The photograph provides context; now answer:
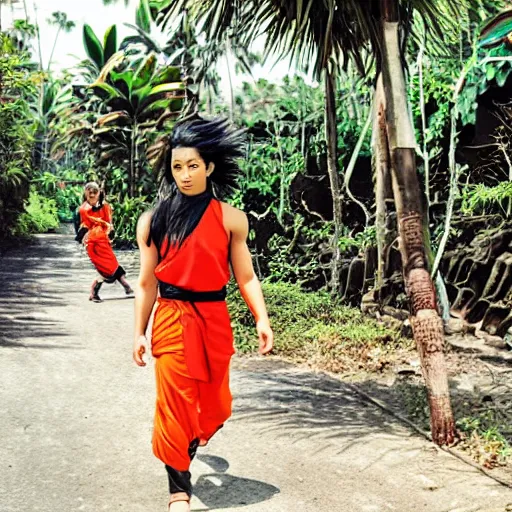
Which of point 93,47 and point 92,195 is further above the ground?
point 93,47

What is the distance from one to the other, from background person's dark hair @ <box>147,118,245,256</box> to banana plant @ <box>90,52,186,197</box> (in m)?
13.0

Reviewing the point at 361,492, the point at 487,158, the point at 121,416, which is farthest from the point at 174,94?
the point at 361,492

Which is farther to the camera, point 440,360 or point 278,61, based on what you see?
point 278,61

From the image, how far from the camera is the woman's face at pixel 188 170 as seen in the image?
3.55 metres

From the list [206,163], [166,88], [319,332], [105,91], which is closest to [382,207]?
[319,332]

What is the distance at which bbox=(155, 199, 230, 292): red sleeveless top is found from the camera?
349 cm

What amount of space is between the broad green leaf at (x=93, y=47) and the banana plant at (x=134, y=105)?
93cm

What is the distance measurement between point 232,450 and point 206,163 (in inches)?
70.8

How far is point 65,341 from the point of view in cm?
800

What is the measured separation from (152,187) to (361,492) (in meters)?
14.7

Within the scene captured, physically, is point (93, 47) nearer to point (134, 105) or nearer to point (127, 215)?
point (134, 105)

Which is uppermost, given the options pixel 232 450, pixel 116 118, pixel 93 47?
pixel 93 47

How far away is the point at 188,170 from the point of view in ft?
11.7

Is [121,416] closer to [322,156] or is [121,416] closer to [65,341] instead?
[65,341]
